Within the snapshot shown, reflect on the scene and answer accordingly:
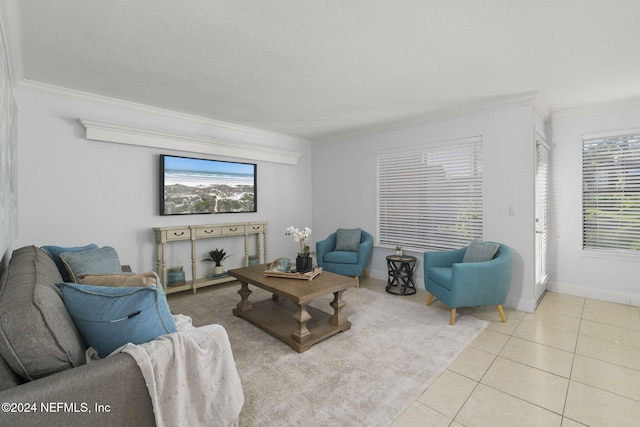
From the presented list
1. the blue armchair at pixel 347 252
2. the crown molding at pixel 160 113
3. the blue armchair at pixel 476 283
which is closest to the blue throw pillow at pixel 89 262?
the crown molding at pixel 160 113

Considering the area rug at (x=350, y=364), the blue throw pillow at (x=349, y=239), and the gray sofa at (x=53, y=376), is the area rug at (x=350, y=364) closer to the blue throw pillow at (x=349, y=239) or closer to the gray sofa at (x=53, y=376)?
the gray sofa at (x=53, y=376)

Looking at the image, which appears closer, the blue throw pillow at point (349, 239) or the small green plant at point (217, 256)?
the small green plant at point (217, 256)

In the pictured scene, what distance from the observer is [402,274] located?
14.3ft

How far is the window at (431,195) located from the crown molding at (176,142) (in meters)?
1.89

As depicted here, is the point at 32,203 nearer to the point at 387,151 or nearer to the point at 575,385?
the point at 387,151

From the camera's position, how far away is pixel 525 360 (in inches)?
96.1

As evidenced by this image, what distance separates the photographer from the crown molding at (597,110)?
11.7ft

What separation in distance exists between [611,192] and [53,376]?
5.39 meters

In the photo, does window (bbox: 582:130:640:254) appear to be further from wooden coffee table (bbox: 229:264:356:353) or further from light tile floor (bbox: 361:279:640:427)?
wooden coffee table (bbox: 229:264:356:353)

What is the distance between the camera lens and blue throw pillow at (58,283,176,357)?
1308 mm

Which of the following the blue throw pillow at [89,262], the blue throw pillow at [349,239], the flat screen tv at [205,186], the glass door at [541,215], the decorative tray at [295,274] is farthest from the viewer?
the blue throw pillow at [349,239]

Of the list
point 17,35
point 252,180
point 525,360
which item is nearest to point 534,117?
point 525,360

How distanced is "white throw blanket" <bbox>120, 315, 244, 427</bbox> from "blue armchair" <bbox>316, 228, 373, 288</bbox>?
2816mm

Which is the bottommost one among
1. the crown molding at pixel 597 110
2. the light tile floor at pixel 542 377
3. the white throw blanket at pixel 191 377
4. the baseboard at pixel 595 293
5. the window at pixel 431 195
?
the light tile floor at pixel 542 377
